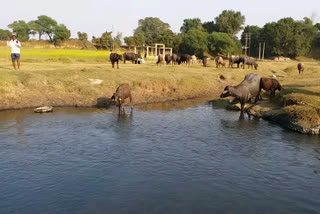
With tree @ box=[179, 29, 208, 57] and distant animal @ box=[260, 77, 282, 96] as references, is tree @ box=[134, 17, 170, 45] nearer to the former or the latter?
tree @ box=[179, 29, 208, 57]

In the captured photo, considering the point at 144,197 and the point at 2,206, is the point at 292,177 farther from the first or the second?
the point at 2,206

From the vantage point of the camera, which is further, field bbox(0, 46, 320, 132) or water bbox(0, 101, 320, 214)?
field bbox(0, 46, 320, 132)

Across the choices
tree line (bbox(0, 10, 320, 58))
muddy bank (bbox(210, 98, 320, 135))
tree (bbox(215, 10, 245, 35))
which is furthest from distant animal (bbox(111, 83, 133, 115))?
tree (bbox(215, 10, 245, 35))

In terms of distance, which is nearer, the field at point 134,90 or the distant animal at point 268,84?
the field at point 134,90

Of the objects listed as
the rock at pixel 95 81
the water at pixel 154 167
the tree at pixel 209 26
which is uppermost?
the tree at pixel 209 26

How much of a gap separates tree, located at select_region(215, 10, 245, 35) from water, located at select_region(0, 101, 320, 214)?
96.3m

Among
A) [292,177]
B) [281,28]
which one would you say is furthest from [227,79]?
[281,28]

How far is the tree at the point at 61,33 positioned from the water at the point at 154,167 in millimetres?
85217

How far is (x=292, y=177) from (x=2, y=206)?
850 centimetres

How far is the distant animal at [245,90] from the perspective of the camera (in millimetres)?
19516

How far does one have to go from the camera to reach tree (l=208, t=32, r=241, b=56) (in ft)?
282

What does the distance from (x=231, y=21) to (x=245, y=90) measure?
307 feet

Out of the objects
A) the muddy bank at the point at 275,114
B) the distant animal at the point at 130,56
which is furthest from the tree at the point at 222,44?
the muddy bank at the point at 275,114

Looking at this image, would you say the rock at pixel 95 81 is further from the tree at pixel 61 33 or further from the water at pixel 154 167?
the tree at pixel 61 33
